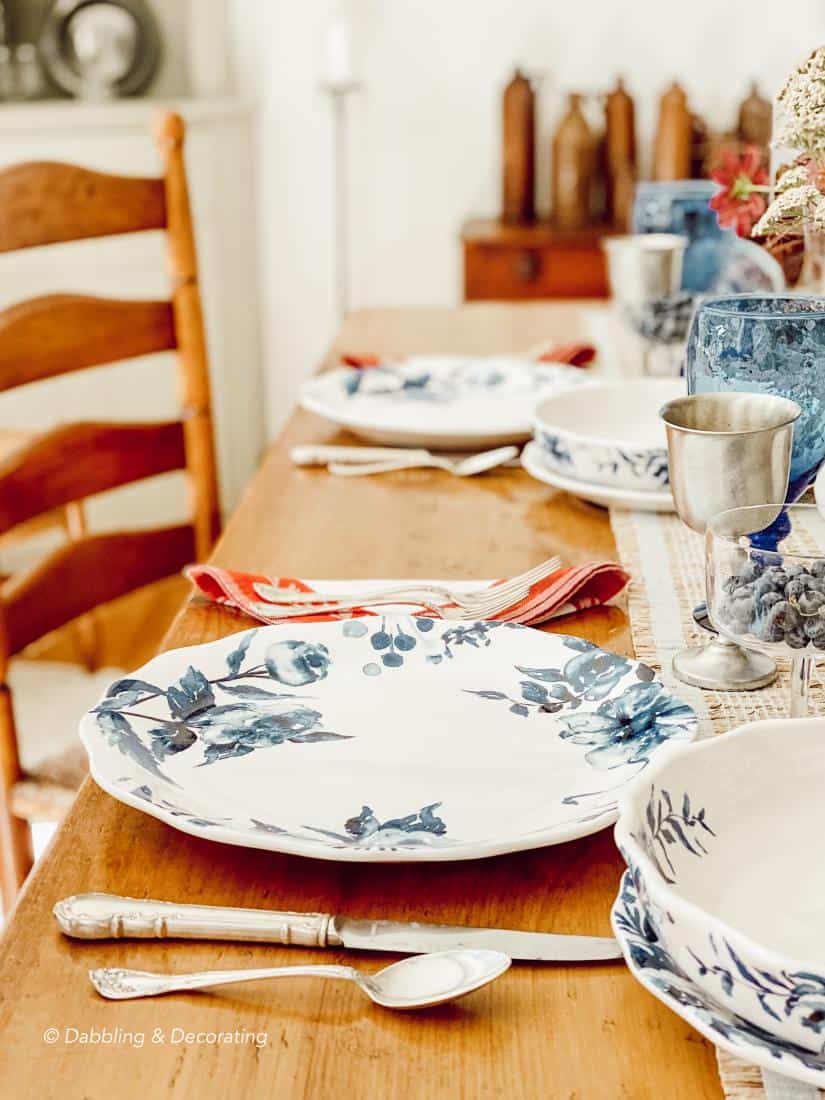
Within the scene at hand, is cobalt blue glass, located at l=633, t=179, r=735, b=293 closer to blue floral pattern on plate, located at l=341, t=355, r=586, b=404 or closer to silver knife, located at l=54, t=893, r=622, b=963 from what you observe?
blue floral pattern on plate, located at l=341, t=355, r=586, b=404

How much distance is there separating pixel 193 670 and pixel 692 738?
11.0 inches

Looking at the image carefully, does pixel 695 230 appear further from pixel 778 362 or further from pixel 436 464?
pixel 778 362

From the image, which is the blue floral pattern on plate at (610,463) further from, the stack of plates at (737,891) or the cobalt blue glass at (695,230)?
the cobalt blue glass at (695,230)

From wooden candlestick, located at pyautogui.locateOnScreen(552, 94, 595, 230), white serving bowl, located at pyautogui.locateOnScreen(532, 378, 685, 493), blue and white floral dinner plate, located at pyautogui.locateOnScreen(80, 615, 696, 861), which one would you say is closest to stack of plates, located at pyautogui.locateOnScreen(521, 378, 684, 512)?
white serving bowl, located at pyautogui.locateOnScreen(532, 378, 685, 493)

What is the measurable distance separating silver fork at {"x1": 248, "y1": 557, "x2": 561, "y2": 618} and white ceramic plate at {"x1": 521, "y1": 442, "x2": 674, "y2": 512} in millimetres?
169

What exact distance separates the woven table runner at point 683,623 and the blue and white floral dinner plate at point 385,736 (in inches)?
2.3

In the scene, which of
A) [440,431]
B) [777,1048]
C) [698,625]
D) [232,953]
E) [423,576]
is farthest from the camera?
[440,431]

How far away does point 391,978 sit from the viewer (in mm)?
521

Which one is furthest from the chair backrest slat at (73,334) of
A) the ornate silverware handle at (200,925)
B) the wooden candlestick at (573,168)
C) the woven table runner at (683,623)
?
the wooden candlestick at (573,168)

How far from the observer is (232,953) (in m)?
0.55

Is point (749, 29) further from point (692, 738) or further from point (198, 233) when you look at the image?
point (692, 738)

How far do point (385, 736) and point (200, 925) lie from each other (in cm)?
18

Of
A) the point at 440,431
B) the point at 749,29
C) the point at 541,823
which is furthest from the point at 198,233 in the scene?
the point at 541,823

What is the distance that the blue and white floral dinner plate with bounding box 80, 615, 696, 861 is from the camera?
A: 614 millimetres
